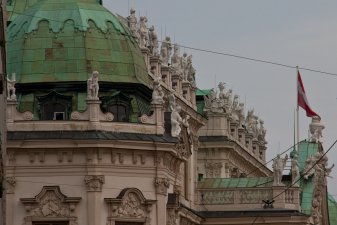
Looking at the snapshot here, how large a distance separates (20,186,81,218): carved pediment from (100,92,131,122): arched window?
403cm

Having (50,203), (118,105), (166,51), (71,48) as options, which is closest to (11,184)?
(50,203)

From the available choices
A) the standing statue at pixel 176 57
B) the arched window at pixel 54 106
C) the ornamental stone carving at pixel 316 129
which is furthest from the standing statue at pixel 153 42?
the ornamental stone carving at pixel 316 129

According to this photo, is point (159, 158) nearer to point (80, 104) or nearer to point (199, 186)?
point (80, 104)

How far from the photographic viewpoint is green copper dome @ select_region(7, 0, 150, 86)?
82.5 meters

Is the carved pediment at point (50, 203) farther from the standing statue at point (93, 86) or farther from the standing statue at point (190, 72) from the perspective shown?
the standing statue at point (190, 72)

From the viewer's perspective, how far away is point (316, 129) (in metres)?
121

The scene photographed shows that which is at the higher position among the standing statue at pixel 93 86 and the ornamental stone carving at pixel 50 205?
the standing statue at pixel 93 86

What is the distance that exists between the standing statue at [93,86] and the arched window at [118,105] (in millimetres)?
1427

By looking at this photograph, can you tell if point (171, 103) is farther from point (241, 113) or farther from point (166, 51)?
point (241, 113)

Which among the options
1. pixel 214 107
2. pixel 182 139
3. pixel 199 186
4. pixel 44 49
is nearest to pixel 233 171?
pixel 214 107

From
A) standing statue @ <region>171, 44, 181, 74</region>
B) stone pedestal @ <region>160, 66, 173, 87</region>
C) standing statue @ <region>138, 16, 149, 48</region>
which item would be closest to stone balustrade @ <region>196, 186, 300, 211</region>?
stone pedestal @ <region>160, 66, 173, 87</region>

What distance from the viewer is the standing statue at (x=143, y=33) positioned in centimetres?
9578

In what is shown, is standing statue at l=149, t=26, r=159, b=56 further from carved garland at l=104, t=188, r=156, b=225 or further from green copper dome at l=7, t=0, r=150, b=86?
carved garland at l=104, t=188, r=156, b=225

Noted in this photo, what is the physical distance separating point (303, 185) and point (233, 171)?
14.5ft
